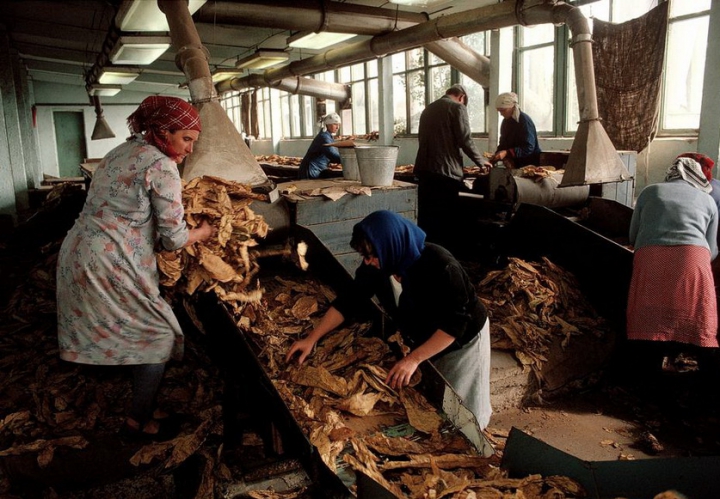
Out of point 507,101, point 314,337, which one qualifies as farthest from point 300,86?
point 314,337

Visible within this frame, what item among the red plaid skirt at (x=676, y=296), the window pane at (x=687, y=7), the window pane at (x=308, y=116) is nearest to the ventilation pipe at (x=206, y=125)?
the red plaid skirt at (x=676, y=296)

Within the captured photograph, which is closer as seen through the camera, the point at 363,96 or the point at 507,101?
the point at 507,101

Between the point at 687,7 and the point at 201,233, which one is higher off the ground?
the point at 687,7

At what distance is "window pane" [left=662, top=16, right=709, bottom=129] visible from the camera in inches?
291

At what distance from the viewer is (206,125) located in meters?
4.32

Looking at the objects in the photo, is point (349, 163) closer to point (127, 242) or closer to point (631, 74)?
point (127, 242)

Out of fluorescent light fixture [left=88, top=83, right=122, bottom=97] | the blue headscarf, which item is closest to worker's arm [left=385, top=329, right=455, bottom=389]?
the blue headscarf

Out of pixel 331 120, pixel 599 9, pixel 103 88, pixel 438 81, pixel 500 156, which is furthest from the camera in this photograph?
pixel 438 81

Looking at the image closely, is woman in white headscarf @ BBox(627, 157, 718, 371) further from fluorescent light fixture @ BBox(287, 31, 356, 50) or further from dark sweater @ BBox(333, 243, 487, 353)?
fluorescent light fixture @ BBox(287, 31, 356, 50)

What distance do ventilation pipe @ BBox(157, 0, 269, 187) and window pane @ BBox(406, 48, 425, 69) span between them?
9.02 metres

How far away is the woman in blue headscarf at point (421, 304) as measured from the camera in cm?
255

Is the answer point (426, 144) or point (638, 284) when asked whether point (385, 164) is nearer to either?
point (426, 144)

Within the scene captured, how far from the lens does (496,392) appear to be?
4094mm

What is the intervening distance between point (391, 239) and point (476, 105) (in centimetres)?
974
